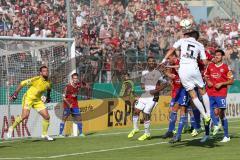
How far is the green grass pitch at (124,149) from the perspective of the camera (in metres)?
14.3

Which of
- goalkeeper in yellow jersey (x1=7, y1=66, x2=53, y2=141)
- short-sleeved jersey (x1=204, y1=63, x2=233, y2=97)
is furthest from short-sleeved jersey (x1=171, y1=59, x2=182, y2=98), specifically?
goalkeeper in yellow jersey (x1=7, y1=66, x2=53, y2=141)

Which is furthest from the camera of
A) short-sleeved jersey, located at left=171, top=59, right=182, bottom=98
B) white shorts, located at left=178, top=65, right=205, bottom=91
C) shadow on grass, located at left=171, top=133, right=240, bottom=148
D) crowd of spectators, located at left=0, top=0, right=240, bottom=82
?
crowd of spectators, located at left=0, top=0, right=240, bottom=82

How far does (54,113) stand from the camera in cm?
2381

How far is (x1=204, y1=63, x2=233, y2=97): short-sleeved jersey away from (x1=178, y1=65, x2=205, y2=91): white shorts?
2505 mm

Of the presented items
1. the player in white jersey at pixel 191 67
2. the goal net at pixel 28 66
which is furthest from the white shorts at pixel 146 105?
the goal net at pixel 28 66

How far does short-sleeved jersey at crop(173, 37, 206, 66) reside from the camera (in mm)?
15402

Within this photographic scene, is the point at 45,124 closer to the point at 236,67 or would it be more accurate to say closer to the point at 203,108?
the point at 203,108

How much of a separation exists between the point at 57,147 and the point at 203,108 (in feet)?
13.0

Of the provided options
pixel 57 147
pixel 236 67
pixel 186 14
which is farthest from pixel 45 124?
pixel 186 14

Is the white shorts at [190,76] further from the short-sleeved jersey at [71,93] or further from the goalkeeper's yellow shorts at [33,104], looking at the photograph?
the short-sleeved jersey at [71,93]

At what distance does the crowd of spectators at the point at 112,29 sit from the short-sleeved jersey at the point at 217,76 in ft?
20.3

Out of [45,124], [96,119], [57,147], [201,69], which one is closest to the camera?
[201,69]


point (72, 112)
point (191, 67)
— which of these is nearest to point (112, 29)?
point (72, 112)

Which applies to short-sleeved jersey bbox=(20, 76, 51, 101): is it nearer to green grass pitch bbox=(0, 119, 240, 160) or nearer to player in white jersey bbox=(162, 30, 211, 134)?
green grass pitch bbox=(0, 119, 240, 160)
